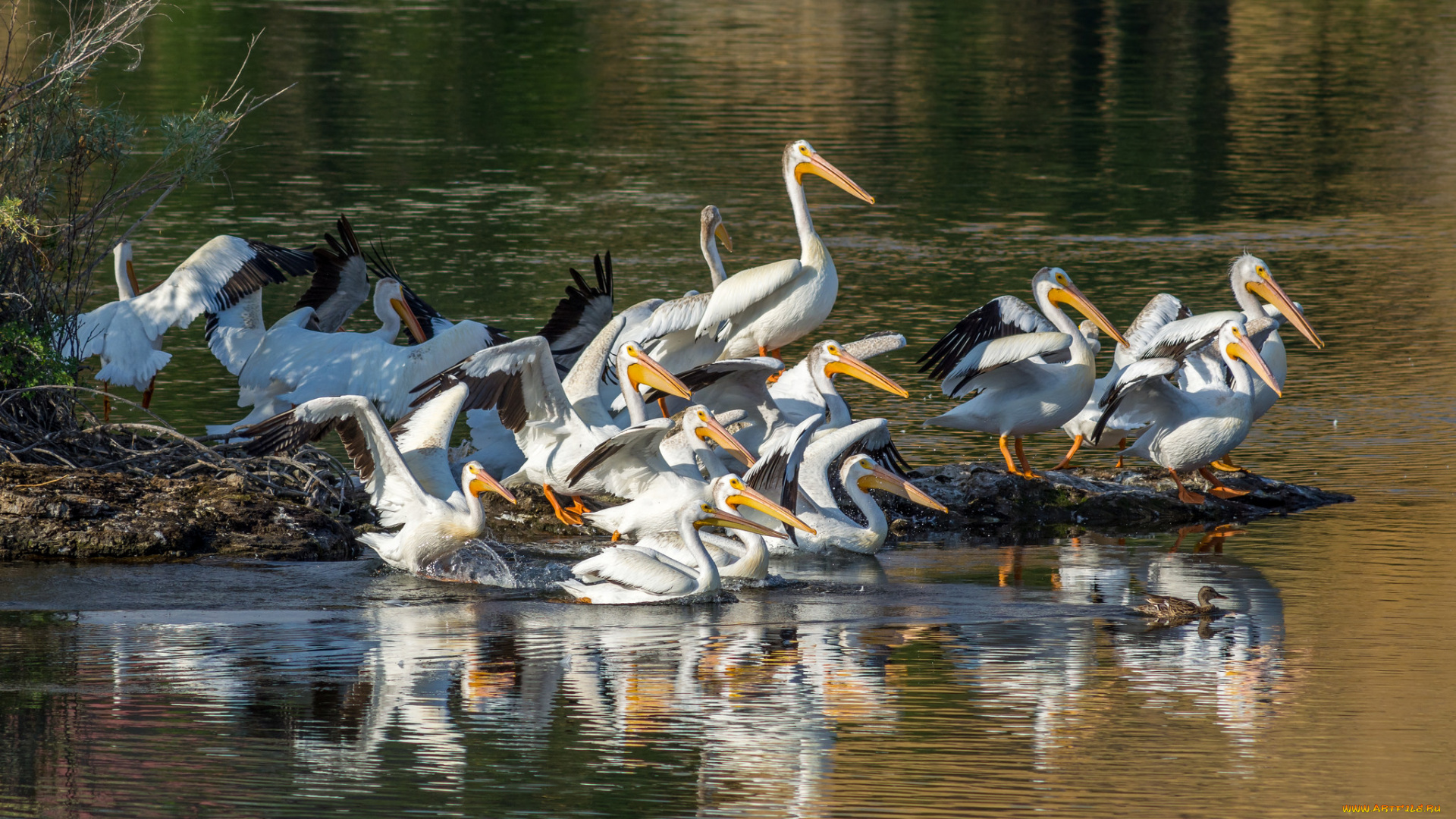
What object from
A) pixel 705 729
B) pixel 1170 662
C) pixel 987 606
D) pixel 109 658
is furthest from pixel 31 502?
pixel 1170 662

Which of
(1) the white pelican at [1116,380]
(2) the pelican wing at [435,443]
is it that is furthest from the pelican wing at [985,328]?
(2) the pelican wing at [435,443]

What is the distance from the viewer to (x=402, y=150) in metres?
19.2

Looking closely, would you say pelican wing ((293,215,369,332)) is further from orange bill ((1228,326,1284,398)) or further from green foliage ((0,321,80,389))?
orange bill ((1228,326,1284,398))

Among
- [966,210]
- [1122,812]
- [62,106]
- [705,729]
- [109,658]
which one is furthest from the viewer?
[966,210]

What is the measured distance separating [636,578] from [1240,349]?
3.60 m

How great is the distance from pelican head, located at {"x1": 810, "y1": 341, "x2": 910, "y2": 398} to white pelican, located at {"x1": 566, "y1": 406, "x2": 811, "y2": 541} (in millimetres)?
890

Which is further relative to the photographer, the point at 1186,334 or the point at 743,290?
the point at 743,290

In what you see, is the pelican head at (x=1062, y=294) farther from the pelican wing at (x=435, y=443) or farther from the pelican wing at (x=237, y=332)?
the pelican wing at (x=237, y=332)

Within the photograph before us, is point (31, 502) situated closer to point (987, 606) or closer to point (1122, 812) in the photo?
point (987, 606)

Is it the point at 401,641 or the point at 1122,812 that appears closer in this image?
the point at 1122,812

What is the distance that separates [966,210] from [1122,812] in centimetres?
1236

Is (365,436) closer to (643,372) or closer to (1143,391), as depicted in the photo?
(643,372)

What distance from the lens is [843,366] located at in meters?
8.88

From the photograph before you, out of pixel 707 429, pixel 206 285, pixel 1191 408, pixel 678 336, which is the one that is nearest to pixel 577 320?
pixel 678 336
